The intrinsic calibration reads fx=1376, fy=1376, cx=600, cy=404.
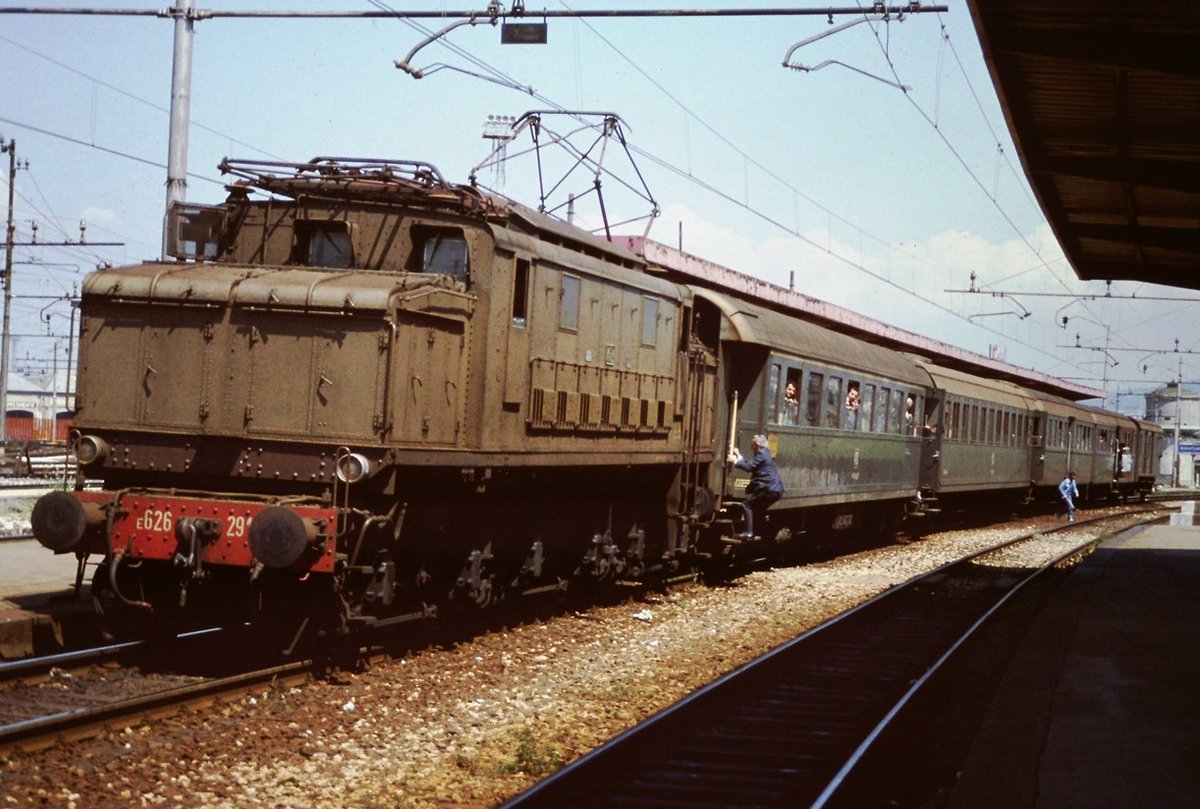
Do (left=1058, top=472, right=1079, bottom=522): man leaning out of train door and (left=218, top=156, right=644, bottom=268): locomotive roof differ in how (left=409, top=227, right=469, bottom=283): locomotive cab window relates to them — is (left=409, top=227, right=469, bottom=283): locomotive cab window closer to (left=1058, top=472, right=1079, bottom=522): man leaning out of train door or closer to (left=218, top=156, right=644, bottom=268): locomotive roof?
(left=218, top=156, right=644, bottom=268): locomotive roof

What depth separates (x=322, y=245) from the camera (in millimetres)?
12094

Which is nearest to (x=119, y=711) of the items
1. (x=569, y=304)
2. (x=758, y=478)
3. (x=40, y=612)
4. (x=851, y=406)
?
(x=40, y=612)

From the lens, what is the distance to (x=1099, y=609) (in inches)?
Answer: 690

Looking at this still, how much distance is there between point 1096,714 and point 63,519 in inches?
313

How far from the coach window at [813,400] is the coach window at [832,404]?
309mm

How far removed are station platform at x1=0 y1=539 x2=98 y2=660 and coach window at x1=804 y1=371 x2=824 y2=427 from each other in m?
11.5

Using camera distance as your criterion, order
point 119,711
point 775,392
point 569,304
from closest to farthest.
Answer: point 119,711 → point 569,304 → point 775,392

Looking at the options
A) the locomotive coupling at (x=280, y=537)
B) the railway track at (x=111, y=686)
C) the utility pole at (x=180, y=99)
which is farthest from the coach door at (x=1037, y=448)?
the locomotive coupling at (x=280, y=537)

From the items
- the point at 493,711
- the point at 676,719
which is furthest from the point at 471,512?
the point at 676,719

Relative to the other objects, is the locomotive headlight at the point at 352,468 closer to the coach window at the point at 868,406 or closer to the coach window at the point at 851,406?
the coach window at the point at 851,406

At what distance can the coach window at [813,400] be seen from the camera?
21.8 m

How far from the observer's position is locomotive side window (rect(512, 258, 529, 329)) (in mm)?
12547

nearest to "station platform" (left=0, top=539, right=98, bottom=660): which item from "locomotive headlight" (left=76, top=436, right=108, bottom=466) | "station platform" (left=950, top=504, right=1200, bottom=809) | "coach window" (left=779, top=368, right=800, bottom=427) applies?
"locomotive headlight" (left=76, top=436, right=108, bottom=466)

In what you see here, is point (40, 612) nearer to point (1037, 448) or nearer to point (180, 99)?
point (180, 99)
